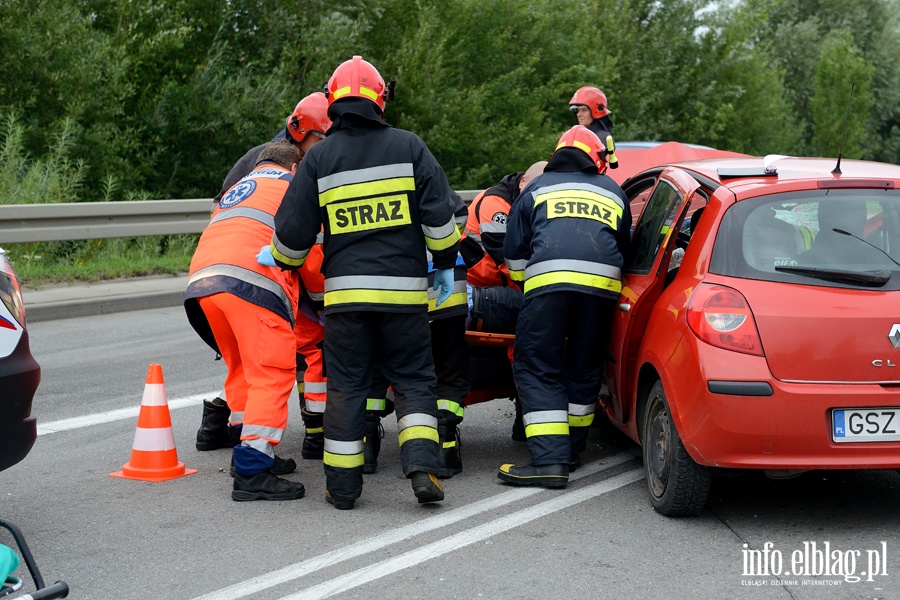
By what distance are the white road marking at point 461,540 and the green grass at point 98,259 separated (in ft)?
25.5

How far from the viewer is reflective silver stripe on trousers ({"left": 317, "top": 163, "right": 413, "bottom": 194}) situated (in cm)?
486

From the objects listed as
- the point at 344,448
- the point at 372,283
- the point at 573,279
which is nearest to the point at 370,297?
the point at 372,283

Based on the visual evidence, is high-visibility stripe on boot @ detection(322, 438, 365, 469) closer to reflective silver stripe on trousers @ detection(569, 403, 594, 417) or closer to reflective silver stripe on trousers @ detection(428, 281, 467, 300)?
reflective silver stripe on trousers @ detection(428, 281, 467, 300)

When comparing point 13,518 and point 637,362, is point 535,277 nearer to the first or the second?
point 637,362

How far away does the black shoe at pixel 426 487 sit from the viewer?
15.9 ft

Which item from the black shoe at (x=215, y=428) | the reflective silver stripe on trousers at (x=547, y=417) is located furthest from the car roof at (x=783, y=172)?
the black shoe at (x=215, y=428)

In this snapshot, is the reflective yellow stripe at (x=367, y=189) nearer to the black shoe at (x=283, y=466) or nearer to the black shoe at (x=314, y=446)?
the black shoe at (x=283, y=466)

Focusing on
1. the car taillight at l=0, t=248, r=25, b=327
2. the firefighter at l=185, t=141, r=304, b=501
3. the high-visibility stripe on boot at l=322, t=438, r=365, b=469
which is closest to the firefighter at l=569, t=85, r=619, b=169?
the firefighter at l=185, t=141, r=304, b=501

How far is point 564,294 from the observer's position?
5293mm

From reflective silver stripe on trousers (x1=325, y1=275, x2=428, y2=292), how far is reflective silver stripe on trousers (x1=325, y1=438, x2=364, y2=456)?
69 centimetres

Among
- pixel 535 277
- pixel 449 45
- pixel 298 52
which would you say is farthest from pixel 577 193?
pixel 449 45

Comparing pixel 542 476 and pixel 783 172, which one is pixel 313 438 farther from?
pixel 783 172

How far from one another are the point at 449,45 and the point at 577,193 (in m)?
15.1

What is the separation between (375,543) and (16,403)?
1.48 meters
